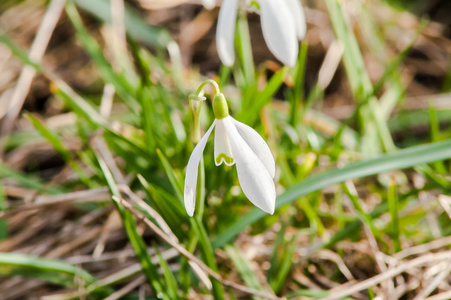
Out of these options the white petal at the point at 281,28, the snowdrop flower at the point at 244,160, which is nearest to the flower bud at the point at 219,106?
the snowdrop flower at the point at 244,160

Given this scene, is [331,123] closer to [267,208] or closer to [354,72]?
[354,72]

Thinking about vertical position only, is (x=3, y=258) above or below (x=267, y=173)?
below

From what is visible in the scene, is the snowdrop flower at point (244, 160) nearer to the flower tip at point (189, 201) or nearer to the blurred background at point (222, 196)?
the flower tip at point (189, 201)

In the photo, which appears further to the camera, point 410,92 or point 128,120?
point 410,92

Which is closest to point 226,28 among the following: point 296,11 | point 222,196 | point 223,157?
point 296,11

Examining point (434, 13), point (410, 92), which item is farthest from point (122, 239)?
point (434, 13)

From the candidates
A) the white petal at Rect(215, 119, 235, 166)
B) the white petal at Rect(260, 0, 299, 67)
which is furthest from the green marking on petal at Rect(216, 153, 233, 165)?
the white petal at Rect(260, 0, 299, 67)
